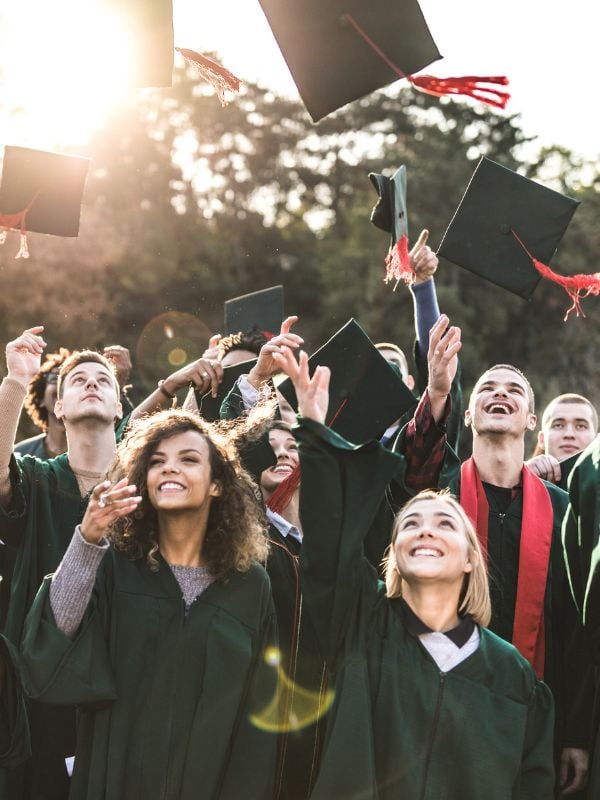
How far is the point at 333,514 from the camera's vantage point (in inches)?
114

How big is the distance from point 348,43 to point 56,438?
8.14 feet

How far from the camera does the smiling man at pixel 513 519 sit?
11.8 feet

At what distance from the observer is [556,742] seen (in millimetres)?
3551

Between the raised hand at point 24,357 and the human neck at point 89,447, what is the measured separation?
463 millimetres

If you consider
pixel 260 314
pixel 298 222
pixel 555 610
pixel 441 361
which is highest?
pixel 298 222

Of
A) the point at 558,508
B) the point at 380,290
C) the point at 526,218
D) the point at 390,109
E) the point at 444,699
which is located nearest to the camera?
the point at 444,699

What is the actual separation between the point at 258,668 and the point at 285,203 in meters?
21.4

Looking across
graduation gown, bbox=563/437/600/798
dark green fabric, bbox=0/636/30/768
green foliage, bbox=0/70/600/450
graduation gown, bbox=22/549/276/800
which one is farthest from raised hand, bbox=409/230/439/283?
green foliage, bbox=0/70/600/450

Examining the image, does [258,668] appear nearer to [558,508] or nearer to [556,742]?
[556,742]

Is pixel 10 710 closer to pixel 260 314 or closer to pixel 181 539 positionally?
pixel 181 539

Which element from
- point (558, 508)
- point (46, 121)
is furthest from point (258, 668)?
point (46, 121)

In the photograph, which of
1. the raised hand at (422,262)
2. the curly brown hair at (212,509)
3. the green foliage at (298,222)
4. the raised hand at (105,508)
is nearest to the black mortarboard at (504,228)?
the raised hand at (422,262)

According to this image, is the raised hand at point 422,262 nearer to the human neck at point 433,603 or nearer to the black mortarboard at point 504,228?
the black mortarboard at point 504,228

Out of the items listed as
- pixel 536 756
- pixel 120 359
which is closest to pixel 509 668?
pixel 536 756
